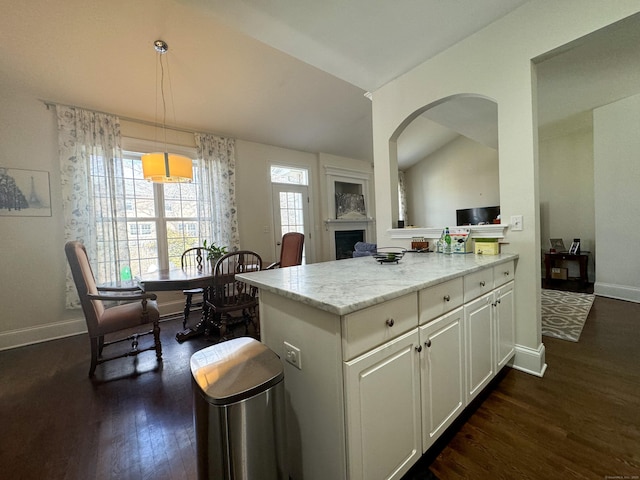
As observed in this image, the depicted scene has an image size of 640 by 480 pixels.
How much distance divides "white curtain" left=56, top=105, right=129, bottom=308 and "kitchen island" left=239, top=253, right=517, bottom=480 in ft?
9.28

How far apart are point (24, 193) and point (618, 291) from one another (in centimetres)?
732

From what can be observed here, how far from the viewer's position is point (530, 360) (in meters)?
1.88

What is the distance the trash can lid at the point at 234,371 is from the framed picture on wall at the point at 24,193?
326 cm

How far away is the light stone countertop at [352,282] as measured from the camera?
2.86ft

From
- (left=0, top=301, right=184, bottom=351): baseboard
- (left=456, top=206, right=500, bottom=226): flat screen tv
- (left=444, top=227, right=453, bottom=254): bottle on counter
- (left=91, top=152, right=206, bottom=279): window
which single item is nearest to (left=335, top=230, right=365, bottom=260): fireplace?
(left=456, top=206, right=500, bottom=226): flat screen tv

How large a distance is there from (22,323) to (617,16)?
18.2ft

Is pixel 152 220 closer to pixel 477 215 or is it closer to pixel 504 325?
pixel 504 325

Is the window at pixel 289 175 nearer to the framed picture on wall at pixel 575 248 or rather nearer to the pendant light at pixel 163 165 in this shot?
the pendant light at pixel 163 165

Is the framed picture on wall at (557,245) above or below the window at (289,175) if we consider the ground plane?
below

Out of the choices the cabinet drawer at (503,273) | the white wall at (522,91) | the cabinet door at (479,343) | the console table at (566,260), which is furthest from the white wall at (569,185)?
the cabinet door at (479,343)

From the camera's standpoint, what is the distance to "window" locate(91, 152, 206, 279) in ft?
10.6

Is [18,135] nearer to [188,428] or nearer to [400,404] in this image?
[188,428]

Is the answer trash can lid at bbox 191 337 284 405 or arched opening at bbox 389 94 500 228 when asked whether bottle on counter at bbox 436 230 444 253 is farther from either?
arched opening at bbox 389 94 500 228

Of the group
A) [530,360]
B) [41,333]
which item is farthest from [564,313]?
[41,333]
